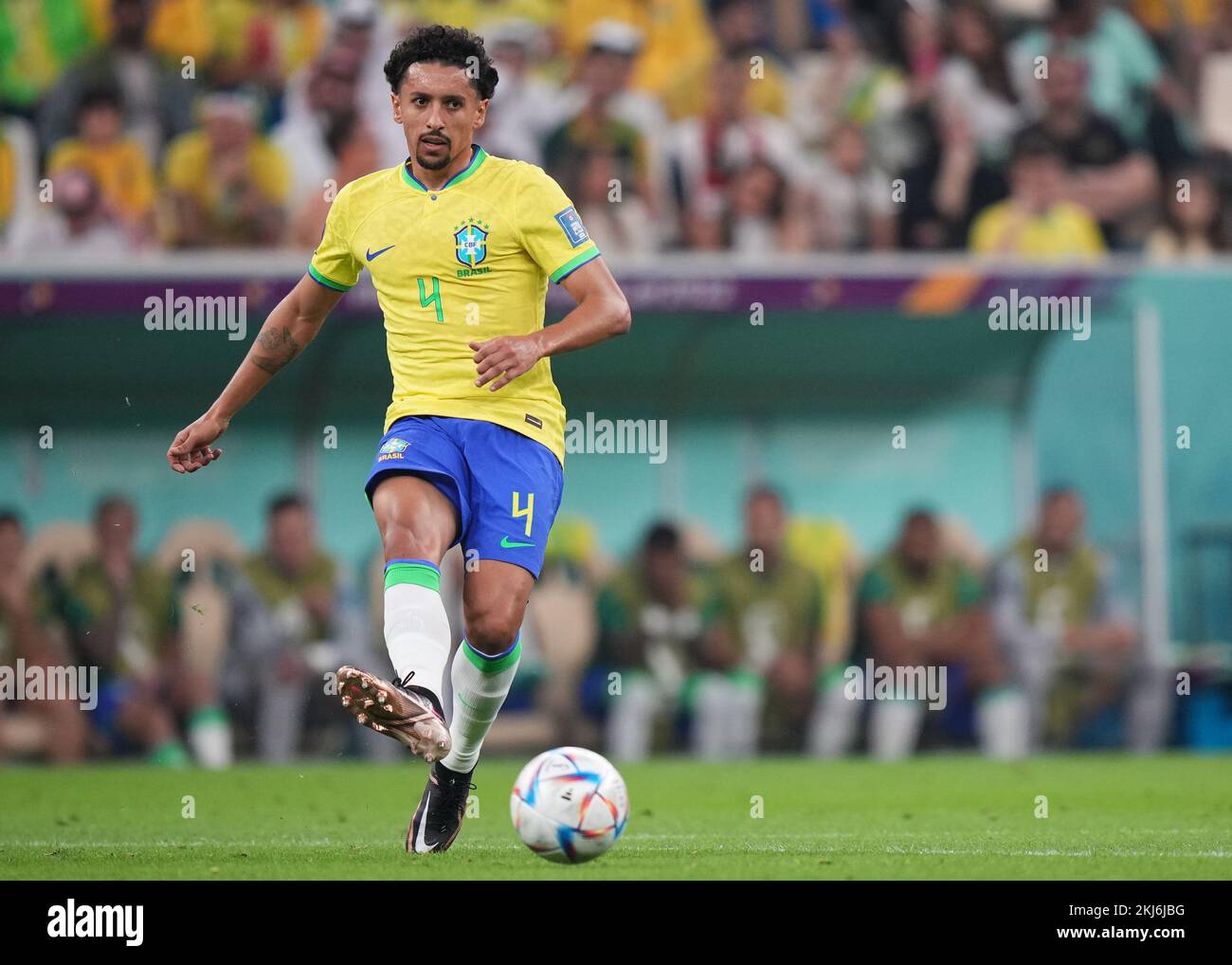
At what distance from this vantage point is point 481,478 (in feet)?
20.0

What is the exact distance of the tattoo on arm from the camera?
6520mm

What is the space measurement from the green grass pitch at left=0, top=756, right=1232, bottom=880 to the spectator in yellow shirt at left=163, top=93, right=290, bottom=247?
3.54 metres

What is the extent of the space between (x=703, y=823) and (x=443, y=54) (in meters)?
3.25

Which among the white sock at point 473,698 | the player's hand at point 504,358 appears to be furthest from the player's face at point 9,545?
the player's hand at point 504,358

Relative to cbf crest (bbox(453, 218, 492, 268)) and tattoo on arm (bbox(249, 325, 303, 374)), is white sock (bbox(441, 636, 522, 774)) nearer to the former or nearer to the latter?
tattoo on arm (bbox(249, 325, 303, 374))

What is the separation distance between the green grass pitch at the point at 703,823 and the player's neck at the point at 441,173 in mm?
2085

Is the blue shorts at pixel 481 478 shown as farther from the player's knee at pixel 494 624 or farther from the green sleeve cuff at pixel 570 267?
the green sleeve cuff at pixel 570 267

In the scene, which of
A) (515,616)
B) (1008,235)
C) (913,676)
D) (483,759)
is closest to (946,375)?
(1008,235)

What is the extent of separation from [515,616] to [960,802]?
10.9ft

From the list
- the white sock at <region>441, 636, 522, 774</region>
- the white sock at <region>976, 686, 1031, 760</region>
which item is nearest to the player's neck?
the white sock at <region>441, 636, 522, 774</region>

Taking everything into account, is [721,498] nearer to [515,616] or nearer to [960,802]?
[960,802]

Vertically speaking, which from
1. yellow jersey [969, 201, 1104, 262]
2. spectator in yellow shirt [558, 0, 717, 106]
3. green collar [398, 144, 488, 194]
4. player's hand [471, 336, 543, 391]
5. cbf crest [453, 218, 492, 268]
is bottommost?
player's hand [471, 336, 543, 391]

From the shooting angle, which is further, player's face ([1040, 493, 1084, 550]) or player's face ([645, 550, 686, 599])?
player's face ([1040, 493, 1084, 550])

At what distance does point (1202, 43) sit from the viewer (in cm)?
1573
